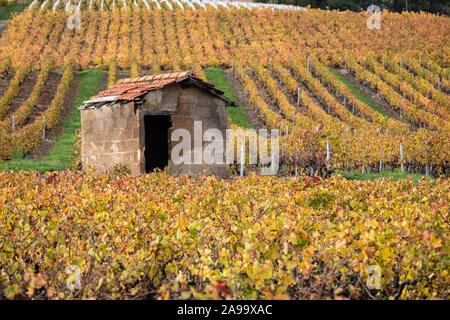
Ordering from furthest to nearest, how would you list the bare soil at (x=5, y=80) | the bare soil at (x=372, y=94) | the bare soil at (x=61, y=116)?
1. the bare soil at (x=372, y=94)
2. the bare soil at (x=5, y=80)
3. the bare soil at (x=61, y=116)

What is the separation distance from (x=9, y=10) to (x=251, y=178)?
50.9m

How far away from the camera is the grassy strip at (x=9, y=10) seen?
49.2m

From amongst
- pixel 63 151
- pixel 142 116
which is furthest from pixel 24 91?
pixel 142 116

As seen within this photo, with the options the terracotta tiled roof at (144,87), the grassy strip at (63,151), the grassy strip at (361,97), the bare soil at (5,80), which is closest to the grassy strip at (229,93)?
the grassy strip at (63,151)

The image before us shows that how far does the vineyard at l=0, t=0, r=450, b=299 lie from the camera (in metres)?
3.59

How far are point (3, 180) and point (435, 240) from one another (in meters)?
7.36

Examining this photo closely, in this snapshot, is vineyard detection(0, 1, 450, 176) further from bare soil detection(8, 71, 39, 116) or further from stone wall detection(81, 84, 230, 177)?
stone wall detection(81, 84, 230, 177)

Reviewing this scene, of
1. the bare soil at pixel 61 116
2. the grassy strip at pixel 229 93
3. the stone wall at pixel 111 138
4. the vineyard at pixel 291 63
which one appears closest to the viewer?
the stone wall at pixel 111 138

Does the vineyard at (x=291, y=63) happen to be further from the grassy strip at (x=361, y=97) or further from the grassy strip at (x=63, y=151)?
the grassy strip at (x=63, y=151)

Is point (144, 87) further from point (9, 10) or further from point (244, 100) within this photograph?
point (9, 10)

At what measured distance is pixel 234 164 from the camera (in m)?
17.5

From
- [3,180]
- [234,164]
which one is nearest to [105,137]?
[3,180]

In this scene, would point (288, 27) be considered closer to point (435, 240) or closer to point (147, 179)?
point (147, 179)
